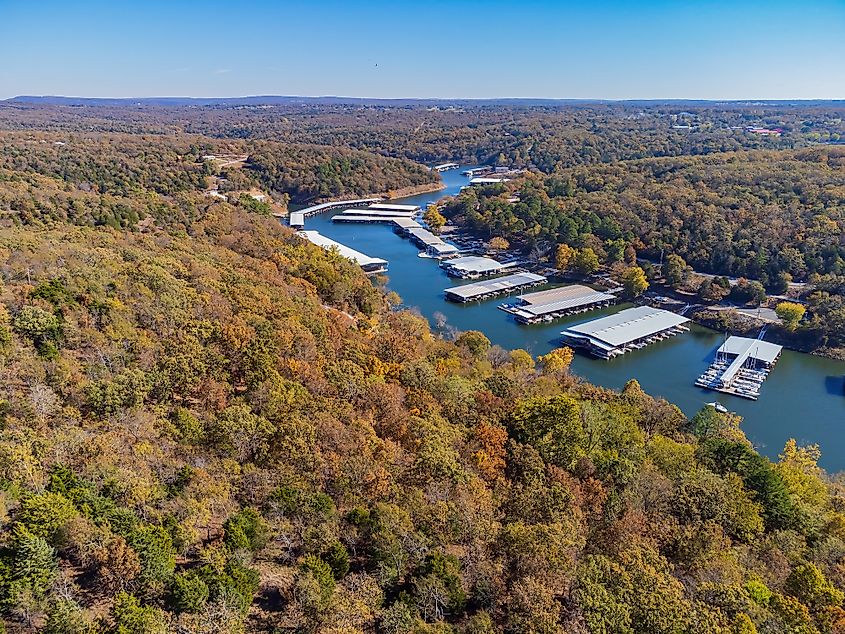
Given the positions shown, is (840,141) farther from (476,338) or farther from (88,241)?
(88,241)

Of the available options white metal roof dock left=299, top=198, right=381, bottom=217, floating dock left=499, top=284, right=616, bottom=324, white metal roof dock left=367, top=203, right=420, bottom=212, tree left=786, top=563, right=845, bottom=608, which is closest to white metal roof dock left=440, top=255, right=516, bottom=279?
floating dock left=499, top=284, right=616, bottom=324

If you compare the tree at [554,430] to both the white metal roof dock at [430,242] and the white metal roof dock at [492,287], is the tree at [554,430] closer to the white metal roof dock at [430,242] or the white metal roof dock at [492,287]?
the white metal roof dock at [492,287]

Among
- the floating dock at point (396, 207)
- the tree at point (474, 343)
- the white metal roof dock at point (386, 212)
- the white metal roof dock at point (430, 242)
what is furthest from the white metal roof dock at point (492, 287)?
the floating dock at point (396, 207)

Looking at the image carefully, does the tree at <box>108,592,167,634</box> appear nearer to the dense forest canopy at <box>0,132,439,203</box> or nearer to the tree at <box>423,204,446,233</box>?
the dense forest canopy at <box>0,132,439,203</box>

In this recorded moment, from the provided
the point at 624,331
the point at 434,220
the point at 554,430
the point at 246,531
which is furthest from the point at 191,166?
the point at 246,531

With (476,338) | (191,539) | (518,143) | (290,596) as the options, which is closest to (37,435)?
(191,539)

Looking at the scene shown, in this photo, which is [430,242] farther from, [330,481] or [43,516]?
[43,516]
